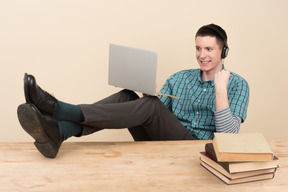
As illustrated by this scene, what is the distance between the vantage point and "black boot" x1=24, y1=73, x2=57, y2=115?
1.52 metres

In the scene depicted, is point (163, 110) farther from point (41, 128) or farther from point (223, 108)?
point (41, 128)

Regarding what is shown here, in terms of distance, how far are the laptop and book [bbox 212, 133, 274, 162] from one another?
57 cm

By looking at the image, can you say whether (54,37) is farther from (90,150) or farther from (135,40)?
(90,150)

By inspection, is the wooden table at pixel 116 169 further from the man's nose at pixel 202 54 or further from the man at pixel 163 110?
the man's nose at pixel 202 54

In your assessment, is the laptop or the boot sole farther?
the laptop

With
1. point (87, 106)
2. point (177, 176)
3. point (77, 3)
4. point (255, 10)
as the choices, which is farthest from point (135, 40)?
point (177, 176)

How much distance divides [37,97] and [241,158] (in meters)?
0.87

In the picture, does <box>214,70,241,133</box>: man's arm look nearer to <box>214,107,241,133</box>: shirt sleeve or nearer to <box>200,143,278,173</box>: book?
<box>214,107,241,133</box>: shirt sleeve

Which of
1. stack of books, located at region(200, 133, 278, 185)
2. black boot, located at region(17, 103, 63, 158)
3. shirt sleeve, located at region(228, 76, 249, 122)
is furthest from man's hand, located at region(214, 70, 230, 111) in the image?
black boot, located at region(17, 103, 63, 158)

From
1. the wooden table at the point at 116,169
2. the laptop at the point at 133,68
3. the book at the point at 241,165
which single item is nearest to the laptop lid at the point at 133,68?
the laptop at the point at 133,68

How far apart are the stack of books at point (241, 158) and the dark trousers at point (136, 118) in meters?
0.47

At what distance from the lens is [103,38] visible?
113 inches

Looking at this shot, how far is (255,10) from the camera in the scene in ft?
9.89

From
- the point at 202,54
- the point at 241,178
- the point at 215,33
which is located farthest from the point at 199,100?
the point at 241,178
